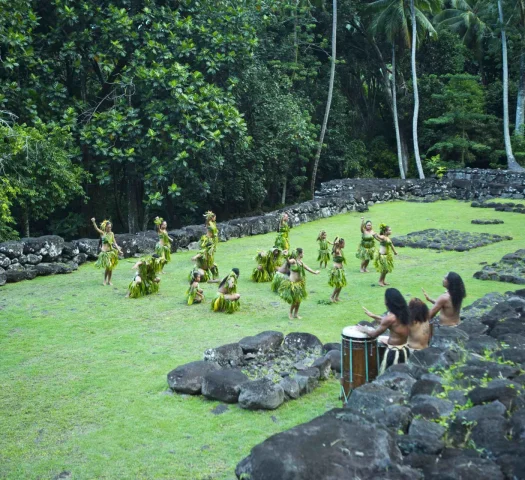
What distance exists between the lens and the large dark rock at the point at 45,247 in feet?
47.9

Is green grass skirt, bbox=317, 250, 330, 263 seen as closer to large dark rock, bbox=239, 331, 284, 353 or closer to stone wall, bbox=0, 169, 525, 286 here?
stone wall, bbox=0, 169, 525, 286

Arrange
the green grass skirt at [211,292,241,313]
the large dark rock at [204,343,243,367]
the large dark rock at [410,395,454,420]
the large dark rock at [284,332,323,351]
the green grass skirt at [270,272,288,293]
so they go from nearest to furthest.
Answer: the large dark rock at [410,395,454,420] → the large dark rock at [204,343,243,367] → the large dark rock at [284,332,323,351] → the green grass skirt at [270,272,288,293] → the green grass skirt at [211,292,241,313]

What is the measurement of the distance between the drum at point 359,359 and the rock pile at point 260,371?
694mm

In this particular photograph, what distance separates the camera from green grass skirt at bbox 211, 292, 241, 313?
36.3 feet

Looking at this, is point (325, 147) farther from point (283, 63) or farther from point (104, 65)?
point (104, 65)

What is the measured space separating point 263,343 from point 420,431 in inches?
156

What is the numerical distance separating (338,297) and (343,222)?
34.0ft

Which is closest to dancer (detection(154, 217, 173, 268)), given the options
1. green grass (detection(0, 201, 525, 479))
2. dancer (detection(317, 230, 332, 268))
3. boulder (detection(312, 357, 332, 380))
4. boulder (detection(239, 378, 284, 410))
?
green grass (detection(0, 201, 525, 479))

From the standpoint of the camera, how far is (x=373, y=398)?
5.28 meters

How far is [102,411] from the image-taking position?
697cm

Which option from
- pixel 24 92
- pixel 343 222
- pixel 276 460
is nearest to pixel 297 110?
pixel 343 222

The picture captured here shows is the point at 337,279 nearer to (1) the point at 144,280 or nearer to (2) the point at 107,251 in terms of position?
(1) the point at 144,280

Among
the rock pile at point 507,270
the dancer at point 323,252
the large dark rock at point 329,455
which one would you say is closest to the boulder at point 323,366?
the large dark rock at point 329,455

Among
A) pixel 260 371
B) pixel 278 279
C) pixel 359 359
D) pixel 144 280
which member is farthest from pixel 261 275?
pixel 359 359
